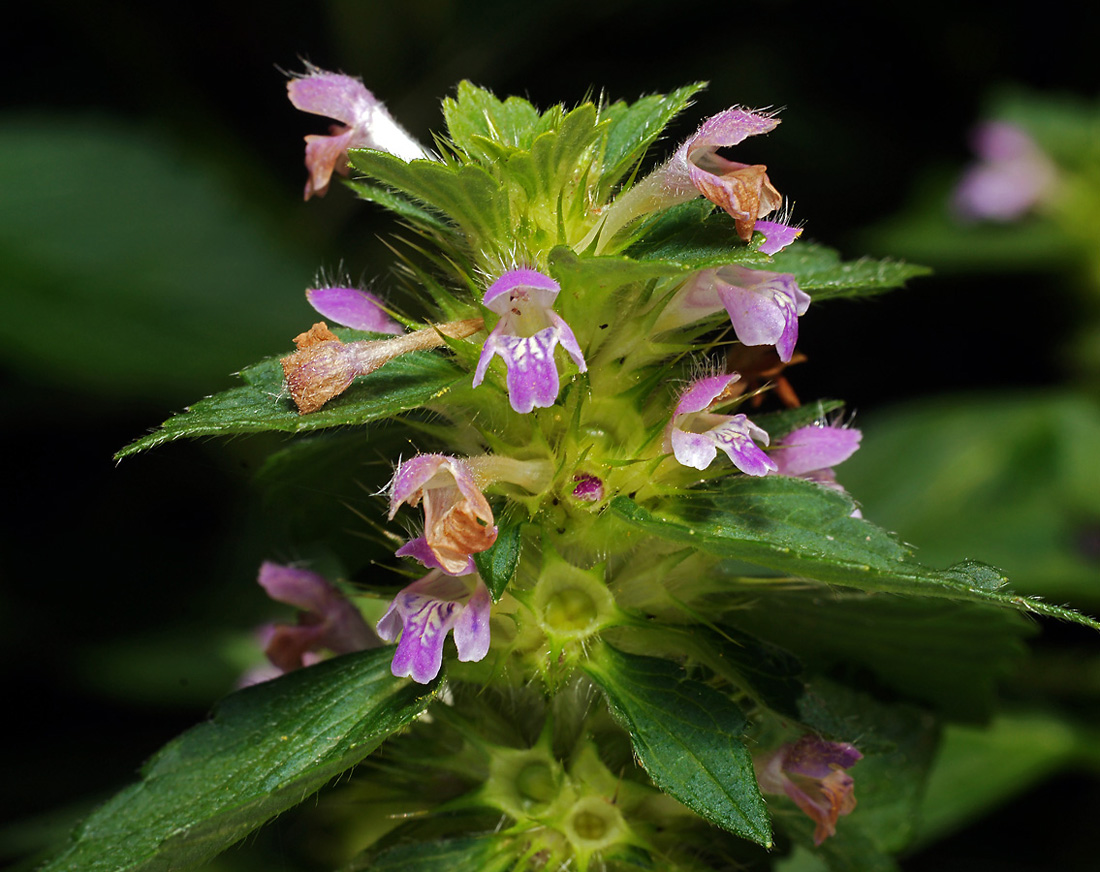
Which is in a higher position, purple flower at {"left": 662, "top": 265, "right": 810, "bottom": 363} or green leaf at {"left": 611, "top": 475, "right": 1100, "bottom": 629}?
purple flower at {"left": 662, "top": 265, "right": 810, "bottom": 363}

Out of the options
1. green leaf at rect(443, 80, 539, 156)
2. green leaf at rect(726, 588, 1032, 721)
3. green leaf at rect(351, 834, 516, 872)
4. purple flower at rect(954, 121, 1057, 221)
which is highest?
green leaf at rect(443, 80, 539, 156)

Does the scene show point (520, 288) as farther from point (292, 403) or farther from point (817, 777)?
point (817, 777)

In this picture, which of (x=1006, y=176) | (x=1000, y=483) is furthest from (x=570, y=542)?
(x=1006, y=176)

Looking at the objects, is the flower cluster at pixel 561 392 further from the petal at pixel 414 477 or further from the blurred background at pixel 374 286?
the blurred background at pixel 374 286

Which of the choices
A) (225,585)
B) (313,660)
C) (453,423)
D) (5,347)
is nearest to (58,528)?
(225,585)

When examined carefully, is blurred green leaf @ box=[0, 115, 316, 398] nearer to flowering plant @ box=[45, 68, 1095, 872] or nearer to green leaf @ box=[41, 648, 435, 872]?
flowering plant @ box=[45, 68, 1095, 872]

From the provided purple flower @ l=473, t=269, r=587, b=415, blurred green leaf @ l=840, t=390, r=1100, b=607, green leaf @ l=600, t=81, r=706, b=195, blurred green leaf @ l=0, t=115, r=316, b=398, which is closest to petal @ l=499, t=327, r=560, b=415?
purple flower @ l=473, t=269, r=587, b=415

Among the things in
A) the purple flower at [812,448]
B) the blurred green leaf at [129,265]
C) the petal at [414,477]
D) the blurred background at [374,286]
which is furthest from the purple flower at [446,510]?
the blurred green leaf at [129,265]
